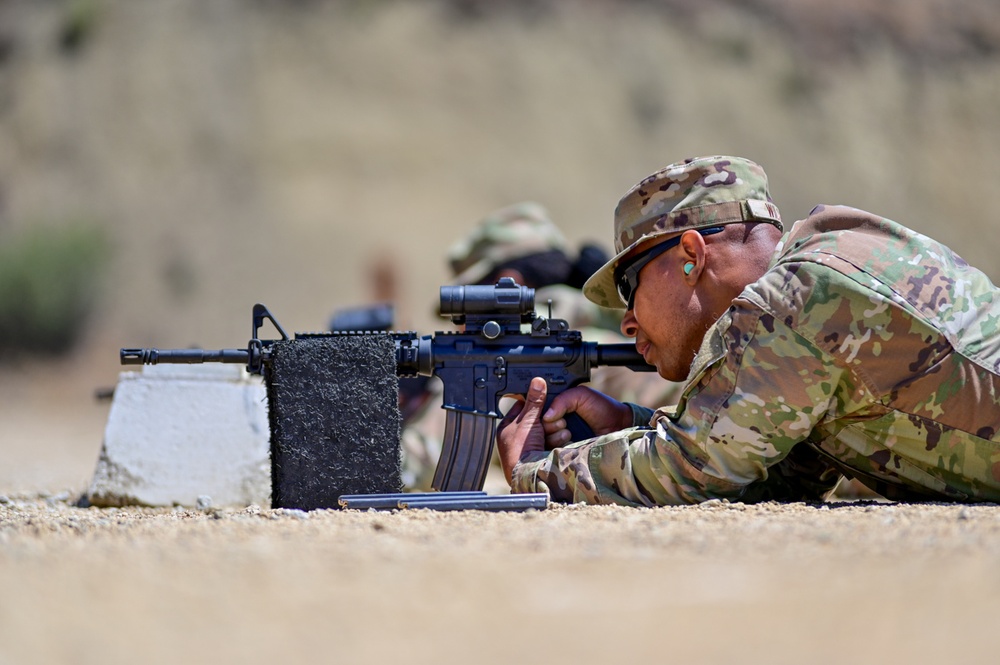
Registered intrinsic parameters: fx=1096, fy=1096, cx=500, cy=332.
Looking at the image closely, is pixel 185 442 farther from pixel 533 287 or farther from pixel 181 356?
pixel 533 287

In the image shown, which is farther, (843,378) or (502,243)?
(502,243)

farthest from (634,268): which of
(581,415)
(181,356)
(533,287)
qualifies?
(533,287)

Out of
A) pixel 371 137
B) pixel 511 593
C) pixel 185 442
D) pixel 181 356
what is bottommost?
pixel 511 593

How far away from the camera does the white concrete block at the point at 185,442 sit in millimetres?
4957

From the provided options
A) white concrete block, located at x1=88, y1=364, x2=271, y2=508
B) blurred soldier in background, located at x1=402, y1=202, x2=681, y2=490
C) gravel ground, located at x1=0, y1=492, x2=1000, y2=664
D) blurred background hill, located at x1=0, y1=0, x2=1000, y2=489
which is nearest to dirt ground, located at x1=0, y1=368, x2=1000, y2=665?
→ gravel ground, located at x1=0, y1=492, x2=1000, y2=664

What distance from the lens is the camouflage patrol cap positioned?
11.5 feet

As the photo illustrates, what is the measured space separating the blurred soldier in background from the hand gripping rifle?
181 centimetres

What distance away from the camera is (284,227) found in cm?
2006

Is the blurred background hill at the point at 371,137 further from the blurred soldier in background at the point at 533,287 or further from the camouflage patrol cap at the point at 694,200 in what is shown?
the camouflage patrol cap at the point at 694,200

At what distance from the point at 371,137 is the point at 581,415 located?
17.8 meters

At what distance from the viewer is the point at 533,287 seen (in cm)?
703

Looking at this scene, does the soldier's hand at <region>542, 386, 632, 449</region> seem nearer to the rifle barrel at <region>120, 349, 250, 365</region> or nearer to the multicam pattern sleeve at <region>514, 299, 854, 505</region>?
the multicam pattern sleeve at <region>514, 299, 854, 505</region>

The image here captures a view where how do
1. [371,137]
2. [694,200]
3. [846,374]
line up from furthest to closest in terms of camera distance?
[371,137] < [694,200] < [846,374]

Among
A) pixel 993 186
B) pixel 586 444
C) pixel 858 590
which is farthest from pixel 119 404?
pixel 993 186
